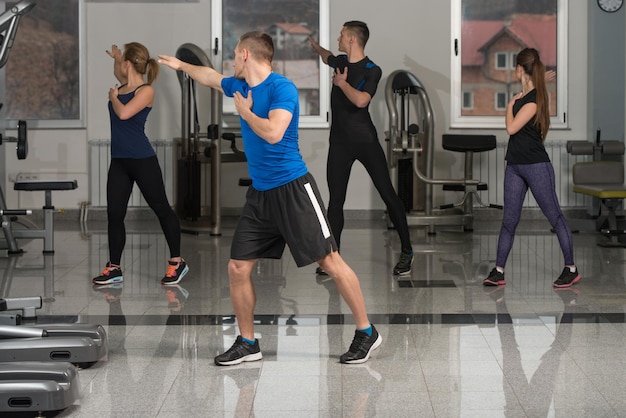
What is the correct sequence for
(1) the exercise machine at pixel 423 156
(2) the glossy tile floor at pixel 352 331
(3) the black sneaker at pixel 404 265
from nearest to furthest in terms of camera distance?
(2) the glossy tile floor at pixel 352 331 < (3) the black sneaker at pixel 404 265 < (1) the exercise machine at pixel 423 156

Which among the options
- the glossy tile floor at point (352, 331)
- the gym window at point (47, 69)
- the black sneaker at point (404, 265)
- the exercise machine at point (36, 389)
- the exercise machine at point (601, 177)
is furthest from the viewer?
the gym window at point (47, 69)

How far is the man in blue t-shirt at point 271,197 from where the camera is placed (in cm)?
405

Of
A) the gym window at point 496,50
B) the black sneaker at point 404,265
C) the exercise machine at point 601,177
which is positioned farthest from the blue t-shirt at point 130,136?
the gym window at point 496,50

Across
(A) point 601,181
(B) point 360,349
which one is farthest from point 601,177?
(B) point 360,349

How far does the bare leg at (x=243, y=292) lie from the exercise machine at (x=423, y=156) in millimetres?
4474

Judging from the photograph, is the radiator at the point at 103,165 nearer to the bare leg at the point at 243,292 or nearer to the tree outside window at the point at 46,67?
the tree outside window at the point at 46,67

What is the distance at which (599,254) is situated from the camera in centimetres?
750

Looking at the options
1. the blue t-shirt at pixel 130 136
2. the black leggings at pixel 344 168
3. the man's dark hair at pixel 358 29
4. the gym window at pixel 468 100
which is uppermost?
the man's dark hair at pixel 358 29

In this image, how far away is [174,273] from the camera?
6.31 m

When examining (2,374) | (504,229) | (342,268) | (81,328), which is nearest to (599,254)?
(504,229)

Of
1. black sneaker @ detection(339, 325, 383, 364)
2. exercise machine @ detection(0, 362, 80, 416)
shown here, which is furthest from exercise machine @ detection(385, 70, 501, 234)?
exercise machine @ detection(0, 362, 80, 416)

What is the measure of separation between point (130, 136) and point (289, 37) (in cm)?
409

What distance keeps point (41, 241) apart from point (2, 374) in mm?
4814

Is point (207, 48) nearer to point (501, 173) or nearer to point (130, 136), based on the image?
point (501, 173)
